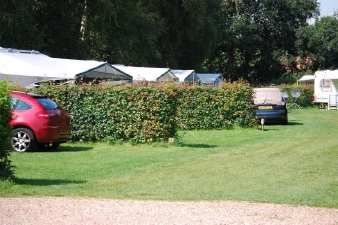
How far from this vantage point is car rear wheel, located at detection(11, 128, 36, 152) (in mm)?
16297

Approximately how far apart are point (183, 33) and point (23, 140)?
3275 cm

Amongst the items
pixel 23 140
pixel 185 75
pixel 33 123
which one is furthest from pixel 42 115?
pixel 185 75

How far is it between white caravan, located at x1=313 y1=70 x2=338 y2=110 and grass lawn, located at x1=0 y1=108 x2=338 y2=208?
91.4 ft

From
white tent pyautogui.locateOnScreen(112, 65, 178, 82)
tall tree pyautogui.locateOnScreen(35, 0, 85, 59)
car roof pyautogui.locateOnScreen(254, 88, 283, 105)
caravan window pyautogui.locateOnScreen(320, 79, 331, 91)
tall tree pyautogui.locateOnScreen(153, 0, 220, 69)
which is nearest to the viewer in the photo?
car roof pyautogui.locateOnScreen(254, 88, 283, 105)

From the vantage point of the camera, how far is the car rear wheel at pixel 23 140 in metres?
16.3

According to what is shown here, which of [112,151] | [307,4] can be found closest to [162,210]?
[112,151]

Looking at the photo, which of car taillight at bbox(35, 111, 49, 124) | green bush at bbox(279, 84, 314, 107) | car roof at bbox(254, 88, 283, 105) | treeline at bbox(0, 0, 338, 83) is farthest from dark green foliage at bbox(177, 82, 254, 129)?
green bush at bbox(279, 84, 314, 107)

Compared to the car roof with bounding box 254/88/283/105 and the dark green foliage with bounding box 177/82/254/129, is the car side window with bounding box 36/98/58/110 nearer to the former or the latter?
the dark green foliage with bounding box 177/82/254/129

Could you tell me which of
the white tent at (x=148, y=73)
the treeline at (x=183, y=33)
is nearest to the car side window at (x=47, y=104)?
the white tent at (x=148, y=73)

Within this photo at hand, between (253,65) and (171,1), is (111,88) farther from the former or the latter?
(253,65)

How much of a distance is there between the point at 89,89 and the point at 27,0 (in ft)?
51.3

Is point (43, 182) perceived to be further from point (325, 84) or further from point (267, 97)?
point (325, 84)

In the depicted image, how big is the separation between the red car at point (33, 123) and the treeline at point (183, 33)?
53.7 feet

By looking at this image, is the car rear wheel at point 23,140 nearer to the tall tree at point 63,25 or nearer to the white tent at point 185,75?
the white tent at point 185,75
